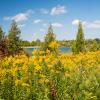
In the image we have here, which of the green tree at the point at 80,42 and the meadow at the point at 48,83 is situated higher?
the green tree at the point at 80,42

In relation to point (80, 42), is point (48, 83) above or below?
below

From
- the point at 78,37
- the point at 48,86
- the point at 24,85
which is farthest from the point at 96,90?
the point at 78,37

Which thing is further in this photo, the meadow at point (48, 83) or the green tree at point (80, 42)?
the green tree at point (80, 42)

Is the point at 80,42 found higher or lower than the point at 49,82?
higher

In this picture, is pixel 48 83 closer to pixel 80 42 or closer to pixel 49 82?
pixel 49 82

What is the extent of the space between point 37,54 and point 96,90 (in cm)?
306

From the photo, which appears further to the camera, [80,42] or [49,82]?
[80,42]

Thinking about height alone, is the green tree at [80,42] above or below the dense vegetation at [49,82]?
above

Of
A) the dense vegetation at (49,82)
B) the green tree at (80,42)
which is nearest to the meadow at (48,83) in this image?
the dense vegetation at (49,82)

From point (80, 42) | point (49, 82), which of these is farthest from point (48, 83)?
point (80, 42)

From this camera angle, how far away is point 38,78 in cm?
958

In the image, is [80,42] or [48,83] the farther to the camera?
[80,42]

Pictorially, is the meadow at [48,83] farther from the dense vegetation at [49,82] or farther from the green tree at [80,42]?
the green tree at [80,42]

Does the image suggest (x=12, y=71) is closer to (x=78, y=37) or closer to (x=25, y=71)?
(x=25, y=71)
